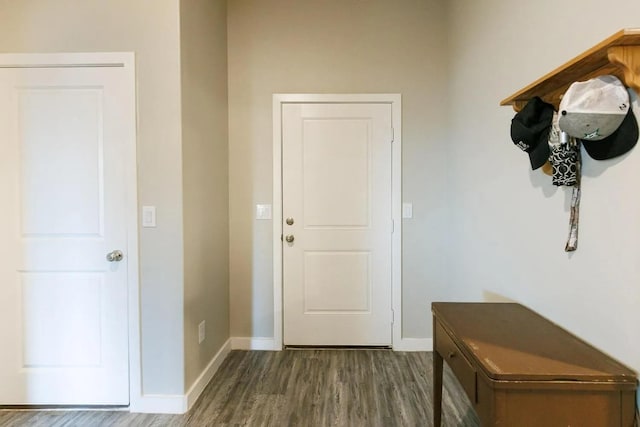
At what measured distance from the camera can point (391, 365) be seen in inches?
97.2

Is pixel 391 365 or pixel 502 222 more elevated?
pixel 502 222

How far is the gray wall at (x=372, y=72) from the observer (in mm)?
2658

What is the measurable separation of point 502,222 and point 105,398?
2428mm

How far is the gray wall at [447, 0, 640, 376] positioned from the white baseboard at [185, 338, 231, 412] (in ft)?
5.82

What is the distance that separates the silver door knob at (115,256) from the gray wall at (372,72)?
1190 millimetres

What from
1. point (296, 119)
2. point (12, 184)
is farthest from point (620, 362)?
point (12, 184)

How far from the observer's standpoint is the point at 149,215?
75.7 inches

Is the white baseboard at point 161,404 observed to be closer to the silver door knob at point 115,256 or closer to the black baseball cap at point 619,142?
the silver door knob at point 115,256

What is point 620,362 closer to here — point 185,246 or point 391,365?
point 391,365

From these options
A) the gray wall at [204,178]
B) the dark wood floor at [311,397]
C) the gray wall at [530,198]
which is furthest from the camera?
the gray wall at [204,178]

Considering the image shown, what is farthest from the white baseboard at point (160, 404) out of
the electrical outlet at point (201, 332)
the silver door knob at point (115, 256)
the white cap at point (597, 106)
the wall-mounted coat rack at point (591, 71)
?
the white cap at point (597, 106)

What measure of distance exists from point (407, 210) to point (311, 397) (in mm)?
1496

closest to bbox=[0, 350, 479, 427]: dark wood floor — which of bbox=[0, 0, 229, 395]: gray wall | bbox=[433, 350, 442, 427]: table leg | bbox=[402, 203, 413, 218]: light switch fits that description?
bbox=[433, 350, 442, 427]: table leg

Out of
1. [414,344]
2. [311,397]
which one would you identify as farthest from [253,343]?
[414,344]
